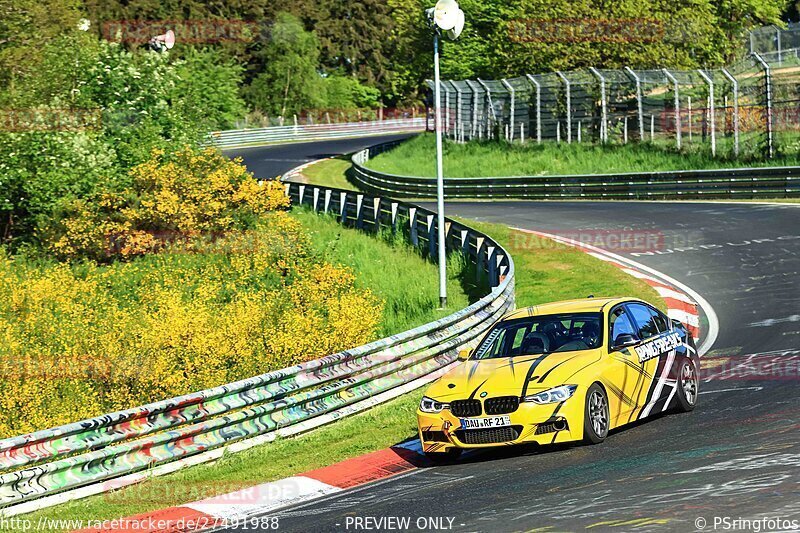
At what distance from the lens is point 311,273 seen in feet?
89.6

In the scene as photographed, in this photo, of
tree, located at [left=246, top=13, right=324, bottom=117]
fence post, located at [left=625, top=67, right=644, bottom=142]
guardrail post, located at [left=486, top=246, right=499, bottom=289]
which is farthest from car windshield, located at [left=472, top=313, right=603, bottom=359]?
tree, located at [left=246, top=13, right=324, bottom=117]

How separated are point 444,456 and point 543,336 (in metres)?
1.69

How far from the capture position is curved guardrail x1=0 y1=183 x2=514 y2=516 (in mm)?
10430

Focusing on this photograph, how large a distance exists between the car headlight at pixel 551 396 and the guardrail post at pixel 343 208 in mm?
25725

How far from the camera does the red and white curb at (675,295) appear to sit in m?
18.1

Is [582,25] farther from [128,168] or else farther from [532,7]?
[128,168]

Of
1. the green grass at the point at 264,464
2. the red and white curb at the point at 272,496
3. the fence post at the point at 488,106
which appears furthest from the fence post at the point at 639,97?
the red and white curb at the point at 272,496

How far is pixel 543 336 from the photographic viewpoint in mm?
Answer: 12023

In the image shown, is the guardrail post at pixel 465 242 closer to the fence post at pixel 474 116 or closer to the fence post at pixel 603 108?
the fence post at pixel 603 108

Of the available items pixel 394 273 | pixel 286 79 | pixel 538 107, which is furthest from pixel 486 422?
pixel 286 79

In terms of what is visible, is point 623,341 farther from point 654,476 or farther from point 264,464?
point 264,464

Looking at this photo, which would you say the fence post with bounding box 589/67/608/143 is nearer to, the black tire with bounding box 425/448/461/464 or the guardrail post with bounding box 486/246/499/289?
the guardrail post with bounding box 486/246/499/289

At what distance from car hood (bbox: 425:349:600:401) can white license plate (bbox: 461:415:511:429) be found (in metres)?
0.23

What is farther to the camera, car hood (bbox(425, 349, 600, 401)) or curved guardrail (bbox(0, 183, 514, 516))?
car hood (bbox(425, 349, 600, 401))
